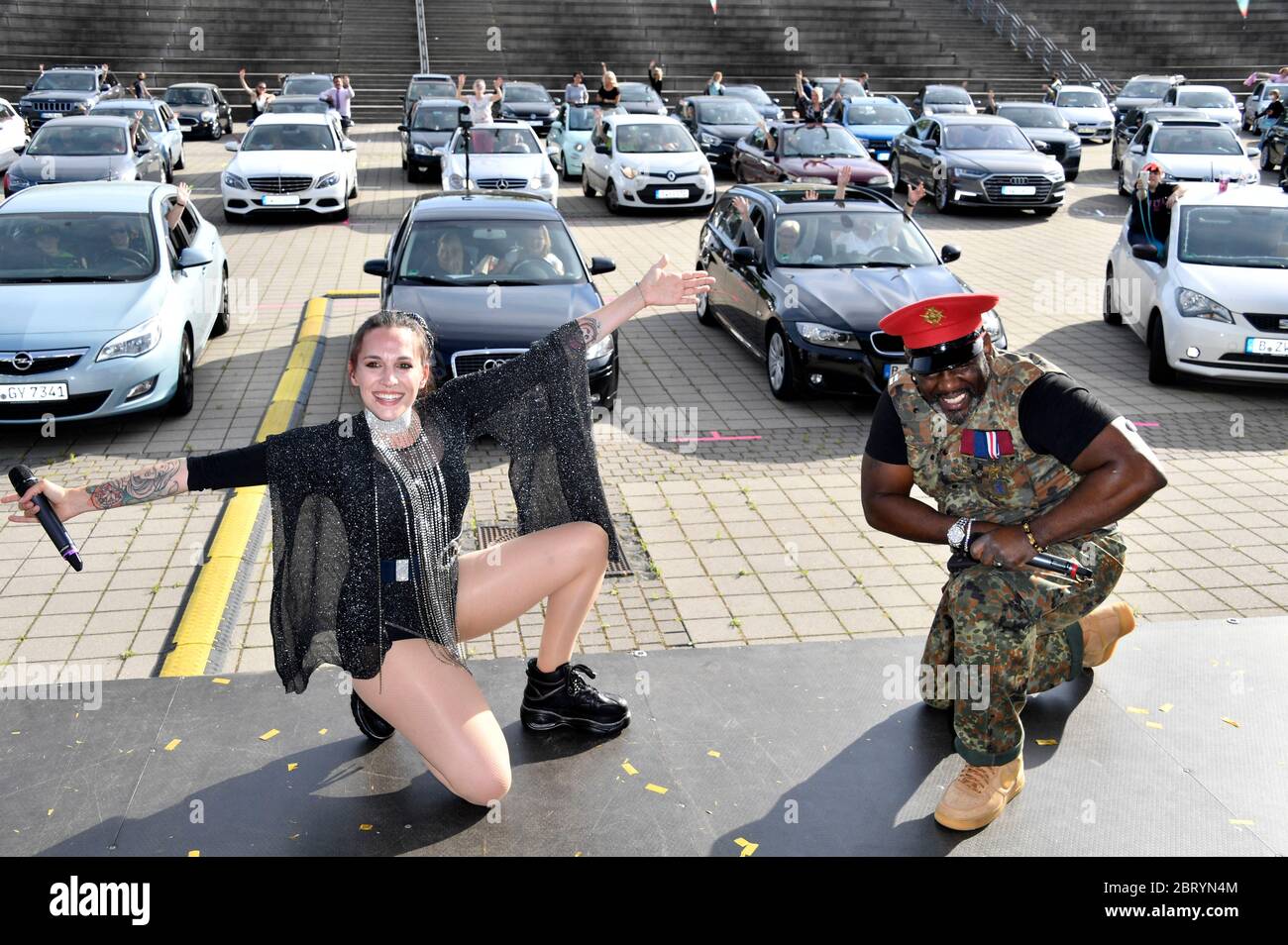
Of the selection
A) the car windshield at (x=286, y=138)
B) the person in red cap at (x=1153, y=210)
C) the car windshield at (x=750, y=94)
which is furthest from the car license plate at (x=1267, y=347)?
the car windshield at (x=750, y=94)

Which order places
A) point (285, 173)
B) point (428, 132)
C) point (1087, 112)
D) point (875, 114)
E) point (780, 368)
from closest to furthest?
point (780, 368), point (285, 173), point (428, 132), point (875, 114), point (1087, 112)

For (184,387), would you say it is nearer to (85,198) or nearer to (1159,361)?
(85,198)

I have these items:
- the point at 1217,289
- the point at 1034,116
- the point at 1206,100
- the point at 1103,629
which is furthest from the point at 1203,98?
the point at 1103,629

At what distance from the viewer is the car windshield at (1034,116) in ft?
85.1

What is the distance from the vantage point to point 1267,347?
33.5 ft

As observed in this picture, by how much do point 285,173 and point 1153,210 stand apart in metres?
13.1

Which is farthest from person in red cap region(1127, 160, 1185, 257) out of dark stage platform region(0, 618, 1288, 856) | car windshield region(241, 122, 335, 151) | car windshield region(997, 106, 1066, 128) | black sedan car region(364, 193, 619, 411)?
car windshield region(997, 106, 1066, 128)

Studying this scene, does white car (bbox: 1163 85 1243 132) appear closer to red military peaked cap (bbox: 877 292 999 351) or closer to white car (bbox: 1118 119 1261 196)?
white car (bbox: 1118 119 1261 196)

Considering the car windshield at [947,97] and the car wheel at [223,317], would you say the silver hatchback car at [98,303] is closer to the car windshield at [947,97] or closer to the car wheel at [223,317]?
the car wheel at [223,317]

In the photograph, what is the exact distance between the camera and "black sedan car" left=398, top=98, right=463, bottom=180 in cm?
2381

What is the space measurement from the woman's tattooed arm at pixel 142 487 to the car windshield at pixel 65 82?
32.8 m

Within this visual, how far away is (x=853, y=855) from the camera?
4.16 metres
